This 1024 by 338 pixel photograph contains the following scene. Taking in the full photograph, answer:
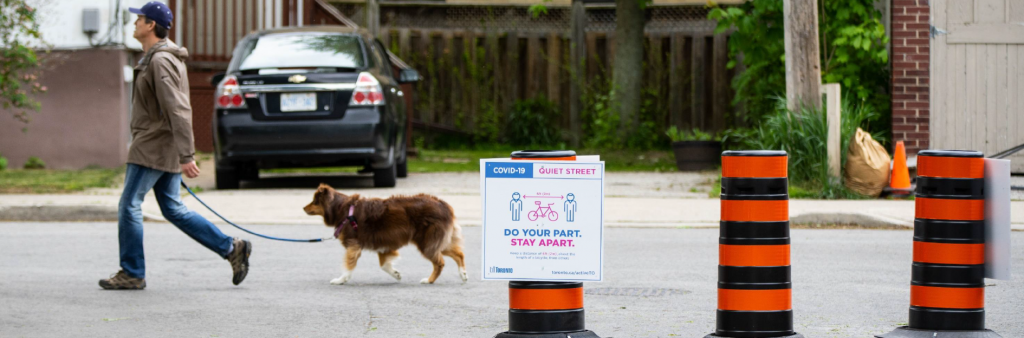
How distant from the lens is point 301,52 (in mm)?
12477

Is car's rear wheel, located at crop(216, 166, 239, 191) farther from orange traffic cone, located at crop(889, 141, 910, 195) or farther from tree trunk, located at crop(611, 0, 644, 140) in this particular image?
tree trunk, located at crop(611, 0, 644, 140)

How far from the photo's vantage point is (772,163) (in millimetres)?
4734

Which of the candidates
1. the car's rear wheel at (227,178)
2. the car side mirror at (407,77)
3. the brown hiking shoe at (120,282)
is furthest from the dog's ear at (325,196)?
the car side mirror at (407,77)

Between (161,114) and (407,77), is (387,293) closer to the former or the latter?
(161,114)

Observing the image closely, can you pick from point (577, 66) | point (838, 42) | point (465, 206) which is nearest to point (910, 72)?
point (838, 42)

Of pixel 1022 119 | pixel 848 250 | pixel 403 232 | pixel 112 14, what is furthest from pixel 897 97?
pixel 112 14

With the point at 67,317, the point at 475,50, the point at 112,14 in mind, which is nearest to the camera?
the point at 67,317

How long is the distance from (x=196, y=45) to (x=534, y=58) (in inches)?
212

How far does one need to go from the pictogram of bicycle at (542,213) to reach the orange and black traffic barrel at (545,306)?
0.19m

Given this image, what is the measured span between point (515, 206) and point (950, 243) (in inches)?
71.0

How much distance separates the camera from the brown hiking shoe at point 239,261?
23.4ft

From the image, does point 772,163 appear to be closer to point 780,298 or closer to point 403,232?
point 780,298

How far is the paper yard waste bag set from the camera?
1166 centimetres

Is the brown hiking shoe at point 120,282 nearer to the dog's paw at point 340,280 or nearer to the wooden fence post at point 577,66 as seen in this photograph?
the dog's paw at point 340,280
